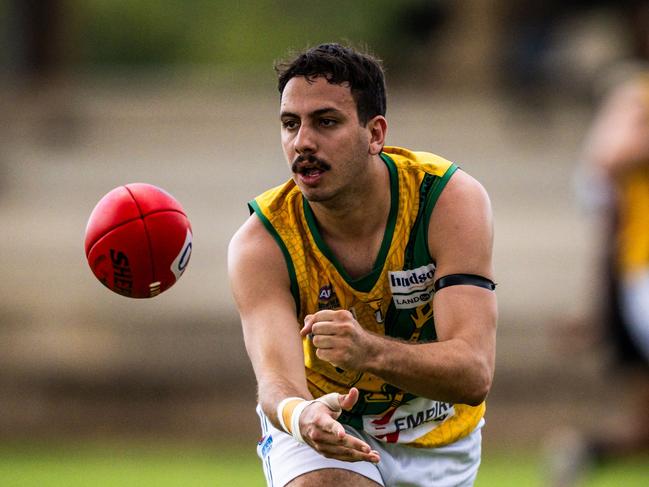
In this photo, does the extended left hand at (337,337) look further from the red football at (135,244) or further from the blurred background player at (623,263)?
the blurred background player at (623,263)

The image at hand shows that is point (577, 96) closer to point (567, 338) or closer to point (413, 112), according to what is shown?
point (413, 112)

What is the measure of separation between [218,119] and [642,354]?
11935 mm

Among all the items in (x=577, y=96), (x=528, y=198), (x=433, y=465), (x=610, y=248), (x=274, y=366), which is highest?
(x=577, y=96)

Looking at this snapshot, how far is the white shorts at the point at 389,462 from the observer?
605 cm

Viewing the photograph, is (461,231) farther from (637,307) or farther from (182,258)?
(637,307)

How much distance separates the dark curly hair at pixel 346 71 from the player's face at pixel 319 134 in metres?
0.03

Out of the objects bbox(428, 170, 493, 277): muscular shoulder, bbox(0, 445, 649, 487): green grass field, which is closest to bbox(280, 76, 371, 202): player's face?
bbox(428, 170, 493, 277): muscular shoulder

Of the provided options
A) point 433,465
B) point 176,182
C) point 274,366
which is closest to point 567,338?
point 433,465

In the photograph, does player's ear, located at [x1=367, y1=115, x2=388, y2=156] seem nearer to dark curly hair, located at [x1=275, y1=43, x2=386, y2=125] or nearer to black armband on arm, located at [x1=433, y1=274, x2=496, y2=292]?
dark curly hair, located at [x1=275, y1=43, x2=386, y2=125]

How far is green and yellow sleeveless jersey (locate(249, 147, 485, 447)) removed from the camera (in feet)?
19.9

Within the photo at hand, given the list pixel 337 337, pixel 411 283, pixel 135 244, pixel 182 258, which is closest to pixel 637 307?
pixel 411 283

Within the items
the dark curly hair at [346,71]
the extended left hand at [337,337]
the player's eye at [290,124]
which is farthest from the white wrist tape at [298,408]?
the dark curly hair at [346,71]

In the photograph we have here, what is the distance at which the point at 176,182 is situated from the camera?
65.8 ft

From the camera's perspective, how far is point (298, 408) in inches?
211
